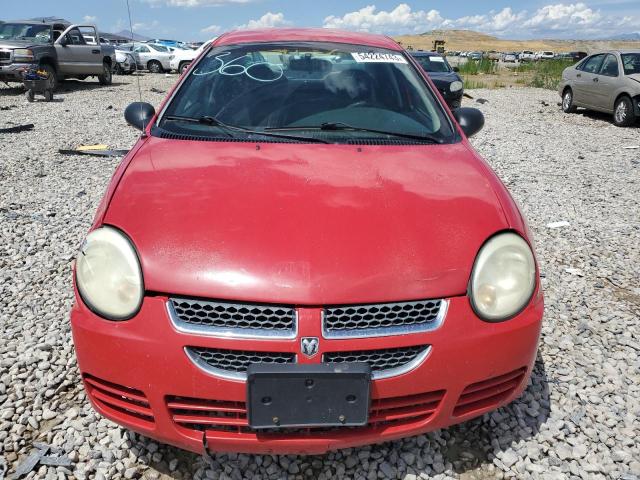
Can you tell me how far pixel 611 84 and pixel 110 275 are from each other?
11.6 metres

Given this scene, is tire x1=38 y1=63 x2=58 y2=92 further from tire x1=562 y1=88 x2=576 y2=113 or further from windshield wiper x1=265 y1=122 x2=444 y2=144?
tire x1=562 y1=88 x2=576 y2=113

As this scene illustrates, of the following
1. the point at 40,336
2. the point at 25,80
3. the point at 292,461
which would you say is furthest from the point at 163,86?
the point at 292,461

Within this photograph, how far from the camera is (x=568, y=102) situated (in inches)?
488

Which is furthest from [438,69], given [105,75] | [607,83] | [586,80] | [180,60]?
[180,60]

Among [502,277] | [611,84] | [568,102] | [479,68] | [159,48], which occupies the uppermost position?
[159,48]

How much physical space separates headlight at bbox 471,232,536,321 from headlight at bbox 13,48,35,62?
13.5m

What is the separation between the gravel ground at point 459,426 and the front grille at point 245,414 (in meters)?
0.42

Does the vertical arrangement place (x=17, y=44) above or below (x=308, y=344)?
above

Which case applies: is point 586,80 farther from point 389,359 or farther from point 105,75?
point 105,75

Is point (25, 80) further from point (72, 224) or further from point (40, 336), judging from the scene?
point (40, 336)

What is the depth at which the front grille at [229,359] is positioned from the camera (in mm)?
1563

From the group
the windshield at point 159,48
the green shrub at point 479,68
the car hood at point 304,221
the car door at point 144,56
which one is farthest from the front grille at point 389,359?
the windshield at point 159,48

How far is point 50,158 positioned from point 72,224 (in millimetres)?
2919

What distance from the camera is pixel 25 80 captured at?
11.7m
